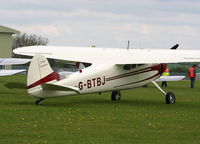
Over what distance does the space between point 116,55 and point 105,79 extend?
212 centimetres

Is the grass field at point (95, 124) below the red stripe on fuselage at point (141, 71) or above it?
below

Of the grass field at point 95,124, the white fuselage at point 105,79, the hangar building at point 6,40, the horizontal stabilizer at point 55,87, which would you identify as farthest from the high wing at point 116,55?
the hangar building at point 6,40

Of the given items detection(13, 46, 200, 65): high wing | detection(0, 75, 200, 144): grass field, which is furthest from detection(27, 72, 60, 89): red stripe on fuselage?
detection(13, 46, 200, 65): high wing

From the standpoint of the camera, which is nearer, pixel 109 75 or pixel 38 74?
pixel 38 74

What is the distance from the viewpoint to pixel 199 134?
12.2 m

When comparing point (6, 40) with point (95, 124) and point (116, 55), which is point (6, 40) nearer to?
point (116, 55)

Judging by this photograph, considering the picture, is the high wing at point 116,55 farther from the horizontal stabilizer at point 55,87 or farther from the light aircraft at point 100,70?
the horizontal stabilizer at point 55,87

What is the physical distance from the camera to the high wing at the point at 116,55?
1977 cm

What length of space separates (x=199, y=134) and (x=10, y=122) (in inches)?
159

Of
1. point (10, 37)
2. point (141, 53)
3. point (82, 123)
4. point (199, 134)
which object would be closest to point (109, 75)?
point (141, 53)

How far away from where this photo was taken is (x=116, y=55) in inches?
829

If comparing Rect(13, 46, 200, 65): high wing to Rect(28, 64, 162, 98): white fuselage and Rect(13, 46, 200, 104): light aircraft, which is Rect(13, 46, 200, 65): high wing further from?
Rect(28, 64, 162, 98): white fuselage

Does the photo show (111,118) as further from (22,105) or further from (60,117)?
(22,105)

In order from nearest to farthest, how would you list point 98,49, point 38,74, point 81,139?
point 81,139 < point 38,74 < point 98,49
